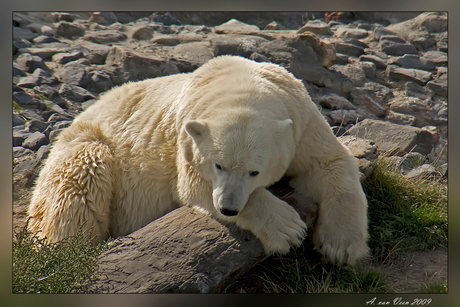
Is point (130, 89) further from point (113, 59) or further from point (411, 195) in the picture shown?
point (411, 195)

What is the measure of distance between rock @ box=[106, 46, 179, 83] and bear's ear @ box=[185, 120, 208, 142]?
11.8 ft

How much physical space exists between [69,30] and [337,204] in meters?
5.23

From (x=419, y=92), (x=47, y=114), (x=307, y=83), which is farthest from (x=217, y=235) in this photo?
(x=419, y=92)

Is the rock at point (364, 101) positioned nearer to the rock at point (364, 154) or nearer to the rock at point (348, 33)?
the rock at point (348, 33)

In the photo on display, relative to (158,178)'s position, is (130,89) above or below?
above

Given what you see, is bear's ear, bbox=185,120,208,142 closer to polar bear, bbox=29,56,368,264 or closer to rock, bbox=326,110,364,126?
polar bear, bbox=29,56,368,264

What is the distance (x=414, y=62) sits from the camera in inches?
264

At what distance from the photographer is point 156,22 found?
23.6 feet

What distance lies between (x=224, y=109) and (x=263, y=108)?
0.99ft

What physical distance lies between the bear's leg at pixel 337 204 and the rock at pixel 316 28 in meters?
4.23

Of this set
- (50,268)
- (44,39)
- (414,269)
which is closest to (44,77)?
(44,39)

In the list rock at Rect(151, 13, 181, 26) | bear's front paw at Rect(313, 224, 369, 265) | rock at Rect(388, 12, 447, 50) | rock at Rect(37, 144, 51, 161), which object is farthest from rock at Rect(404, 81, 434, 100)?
rock at Rect(37, 144, 51, 161)

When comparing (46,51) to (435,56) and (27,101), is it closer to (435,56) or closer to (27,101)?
(27,101)

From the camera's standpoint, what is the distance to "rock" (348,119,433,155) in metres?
5.33
